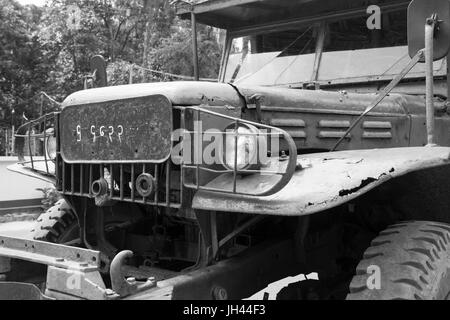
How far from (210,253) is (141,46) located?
1658 centimetres

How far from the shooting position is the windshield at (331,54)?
166 inches

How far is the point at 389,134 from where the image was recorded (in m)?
3.88

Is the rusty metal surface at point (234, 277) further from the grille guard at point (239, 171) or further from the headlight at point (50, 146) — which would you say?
the headlight at point (50, 146)

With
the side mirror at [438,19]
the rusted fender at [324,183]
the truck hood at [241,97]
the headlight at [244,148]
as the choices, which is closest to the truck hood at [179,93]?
the truck hood at [241,97]

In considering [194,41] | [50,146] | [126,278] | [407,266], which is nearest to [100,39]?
[194,41]

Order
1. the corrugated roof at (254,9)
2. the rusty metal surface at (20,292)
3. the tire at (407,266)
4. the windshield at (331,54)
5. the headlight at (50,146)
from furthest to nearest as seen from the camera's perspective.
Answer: the corrugated roof at (254,9)
the windshield at (331,54)
the headlight at (50,146)
the rusty metal surface at (20,292)
the tire at (407,266)

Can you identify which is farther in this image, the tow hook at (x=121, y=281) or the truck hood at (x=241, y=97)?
the truck hood at (x=241, y=97)

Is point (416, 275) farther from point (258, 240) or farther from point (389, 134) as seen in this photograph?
point (389, 134)

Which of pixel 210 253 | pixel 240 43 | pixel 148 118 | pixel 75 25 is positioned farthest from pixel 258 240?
pixel 75 25

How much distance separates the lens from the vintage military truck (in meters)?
2.53

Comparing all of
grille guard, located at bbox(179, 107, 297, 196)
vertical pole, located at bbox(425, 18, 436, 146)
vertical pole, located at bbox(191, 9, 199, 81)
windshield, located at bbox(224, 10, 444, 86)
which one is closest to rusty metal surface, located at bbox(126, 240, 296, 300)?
grille guard, located at bbox(179, 107, 297, 196)

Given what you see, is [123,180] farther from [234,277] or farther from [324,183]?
[324,183]

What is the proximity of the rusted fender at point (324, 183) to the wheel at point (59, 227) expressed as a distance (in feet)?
5.14

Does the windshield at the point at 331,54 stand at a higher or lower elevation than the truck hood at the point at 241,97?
higher
